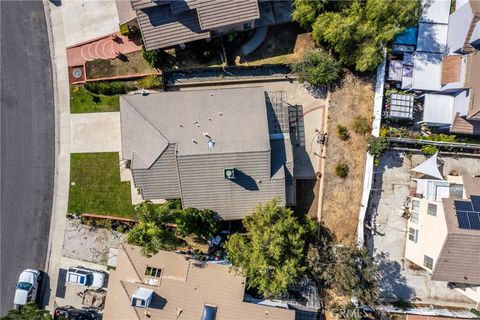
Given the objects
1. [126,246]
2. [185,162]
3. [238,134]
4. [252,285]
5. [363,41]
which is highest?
[363,41]

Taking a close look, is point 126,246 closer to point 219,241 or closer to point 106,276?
point 106,276

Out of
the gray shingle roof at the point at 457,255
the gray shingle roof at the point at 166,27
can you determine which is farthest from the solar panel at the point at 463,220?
the gray shingle roof at the point at 166,27

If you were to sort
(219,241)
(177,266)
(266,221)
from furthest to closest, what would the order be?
(219,241) < (177,266) < (266,221)

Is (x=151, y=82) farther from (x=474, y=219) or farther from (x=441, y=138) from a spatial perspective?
(x=474, y=219)

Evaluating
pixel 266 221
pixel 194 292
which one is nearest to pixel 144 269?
pixel 194 292

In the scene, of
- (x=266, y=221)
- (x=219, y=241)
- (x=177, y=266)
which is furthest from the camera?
(x=219, y=241)

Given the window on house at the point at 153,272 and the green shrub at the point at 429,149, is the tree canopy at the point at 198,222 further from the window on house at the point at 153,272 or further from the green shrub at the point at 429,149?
the green shrub at the point at 429,149

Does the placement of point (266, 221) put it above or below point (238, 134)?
below
